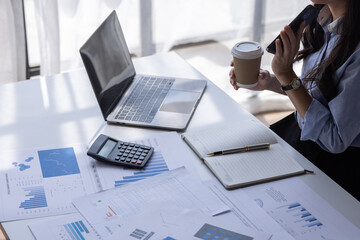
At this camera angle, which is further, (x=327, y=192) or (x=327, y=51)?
(x=327, y=51)

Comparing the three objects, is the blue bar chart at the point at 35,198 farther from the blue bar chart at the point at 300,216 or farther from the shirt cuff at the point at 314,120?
the shirt cuff at the point at 314,120

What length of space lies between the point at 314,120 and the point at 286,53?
0.22 metres

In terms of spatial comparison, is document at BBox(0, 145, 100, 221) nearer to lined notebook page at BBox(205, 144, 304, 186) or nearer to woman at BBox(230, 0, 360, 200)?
lined notebook page at BBox(205, 144, 304, 186)

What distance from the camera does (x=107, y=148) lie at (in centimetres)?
159

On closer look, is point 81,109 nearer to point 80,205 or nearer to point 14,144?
point 14,144

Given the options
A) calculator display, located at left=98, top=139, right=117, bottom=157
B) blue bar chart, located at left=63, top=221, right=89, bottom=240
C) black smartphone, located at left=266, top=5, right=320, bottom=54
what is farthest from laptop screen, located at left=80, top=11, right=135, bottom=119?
black smartphone, located at left=266, top=5, right=320, bottom=54

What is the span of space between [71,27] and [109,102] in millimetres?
1112

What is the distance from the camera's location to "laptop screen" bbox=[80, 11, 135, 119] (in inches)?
66.9

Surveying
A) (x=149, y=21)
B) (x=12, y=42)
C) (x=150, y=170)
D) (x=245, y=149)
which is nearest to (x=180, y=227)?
(x=150, y=170)

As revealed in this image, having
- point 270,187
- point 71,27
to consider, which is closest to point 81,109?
point 270,187

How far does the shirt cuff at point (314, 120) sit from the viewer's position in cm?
159

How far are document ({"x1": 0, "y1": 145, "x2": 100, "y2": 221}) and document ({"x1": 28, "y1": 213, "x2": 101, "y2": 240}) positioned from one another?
0.03 metres

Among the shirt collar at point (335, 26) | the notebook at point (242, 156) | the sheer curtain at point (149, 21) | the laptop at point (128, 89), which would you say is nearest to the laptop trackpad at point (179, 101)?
the laptop at point (128, 89)

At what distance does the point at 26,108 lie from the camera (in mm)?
1838
